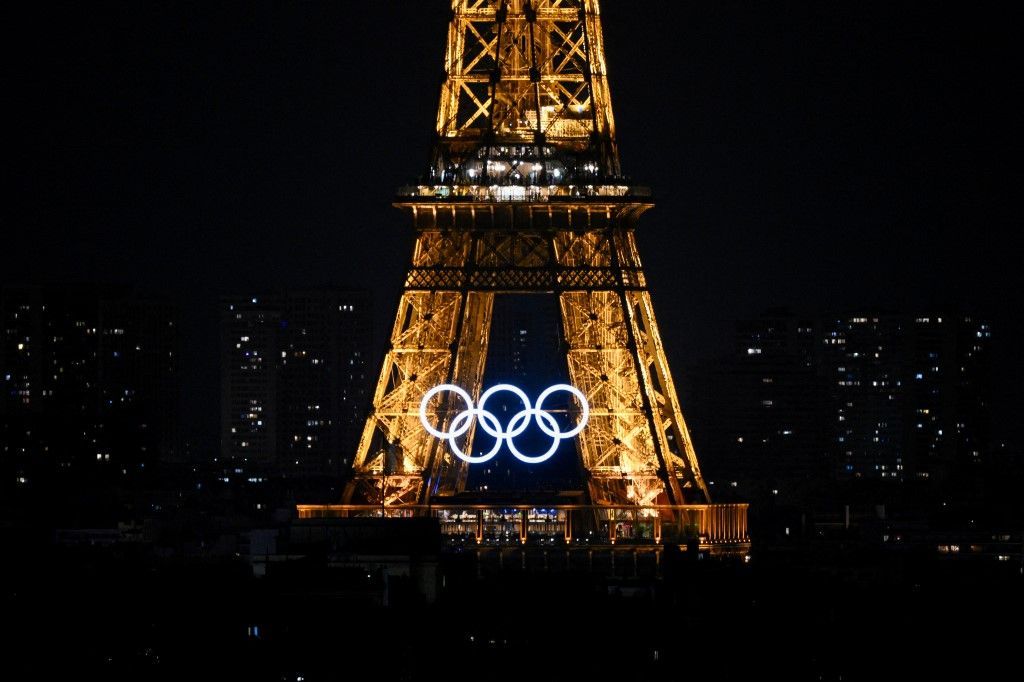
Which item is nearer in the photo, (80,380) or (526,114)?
(526,114)

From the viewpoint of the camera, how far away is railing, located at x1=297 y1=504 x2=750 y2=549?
87562 mm

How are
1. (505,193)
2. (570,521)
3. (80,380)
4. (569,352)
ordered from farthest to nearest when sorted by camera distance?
1. (80,380)
2. (569,352)
3. (505,193)
4. (570,521)

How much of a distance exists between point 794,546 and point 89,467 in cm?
6034

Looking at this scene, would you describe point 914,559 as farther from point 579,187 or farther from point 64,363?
point 64,363

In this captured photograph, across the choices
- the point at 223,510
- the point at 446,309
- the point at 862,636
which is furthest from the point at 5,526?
the point at 862,636

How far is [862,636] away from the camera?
75.6 metres

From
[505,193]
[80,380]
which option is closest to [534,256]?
[505,193]

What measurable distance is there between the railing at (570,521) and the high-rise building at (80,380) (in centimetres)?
6690

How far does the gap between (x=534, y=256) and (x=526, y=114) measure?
11.8 feet

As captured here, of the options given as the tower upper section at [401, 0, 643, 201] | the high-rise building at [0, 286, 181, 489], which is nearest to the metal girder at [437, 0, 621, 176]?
the tower upper section at [401, 0, 643, 201]

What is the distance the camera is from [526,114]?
296ft

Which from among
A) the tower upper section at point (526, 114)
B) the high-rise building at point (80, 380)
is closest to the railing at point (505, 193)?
the tower upper section at point (526, 114)

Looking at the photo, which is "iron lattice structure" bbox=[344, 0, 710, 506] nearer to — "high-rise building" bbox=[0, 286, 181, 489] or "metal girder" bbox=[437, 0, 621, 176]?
"metal girder" bbox=[437, 0, 621, 176]

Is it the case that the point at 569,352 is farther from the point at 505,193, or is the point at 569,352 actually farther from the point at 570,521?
the point at 570,521
